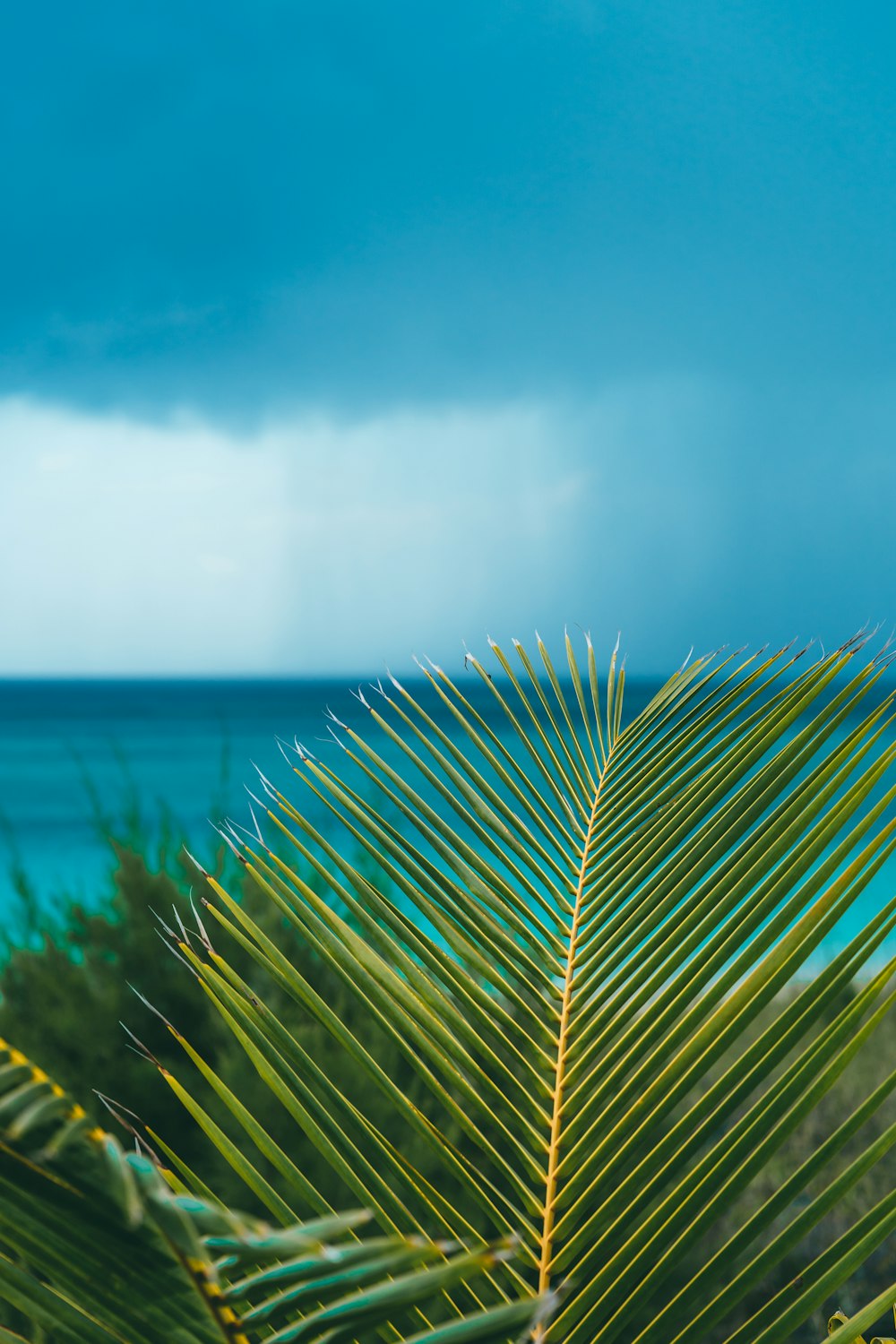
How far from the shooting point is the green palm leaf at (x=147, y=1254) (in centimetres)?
35

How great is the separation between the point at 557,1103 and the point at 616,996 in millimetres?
95

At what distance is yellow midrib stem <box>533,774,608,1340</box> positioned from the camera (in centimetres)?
72

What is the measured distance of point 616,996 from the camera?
0.87 metres

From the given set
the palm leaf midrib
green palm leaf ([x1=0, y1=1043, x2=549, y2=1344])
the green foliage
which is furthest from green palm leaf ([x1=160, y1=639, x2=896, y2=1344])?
the green foliage

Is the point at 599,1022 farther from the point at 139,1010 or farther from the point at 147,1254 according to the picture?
the point at 139,1010

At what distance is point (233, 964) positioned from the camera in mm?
2521

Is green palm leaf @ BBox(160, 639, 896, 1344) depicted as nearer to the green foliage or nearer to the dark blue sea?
the dark blue sea

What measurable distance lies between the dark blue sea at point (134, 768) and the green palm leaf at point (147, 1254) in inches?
A: 20.1

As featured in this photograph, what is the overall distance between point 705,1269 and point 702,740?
0.53 meters

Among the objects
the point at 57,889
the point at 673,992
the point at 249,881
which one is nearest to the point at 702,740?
the point at 673,992

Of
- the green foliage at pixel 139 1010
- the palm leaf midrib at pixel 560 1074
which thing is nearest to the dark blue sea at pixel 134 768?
the green foliage at pixel 139 1010

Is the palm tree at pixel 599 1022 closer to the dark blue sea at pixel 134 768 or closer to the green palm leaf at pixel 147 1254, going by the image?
the green palm leaf at pixel 147 1254

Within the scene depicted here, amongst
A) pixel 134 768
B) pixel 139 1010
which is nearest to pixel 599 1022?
pixel 139 1010

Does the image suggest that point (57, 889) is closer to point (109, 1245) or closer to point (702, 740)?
point (702, 740)
